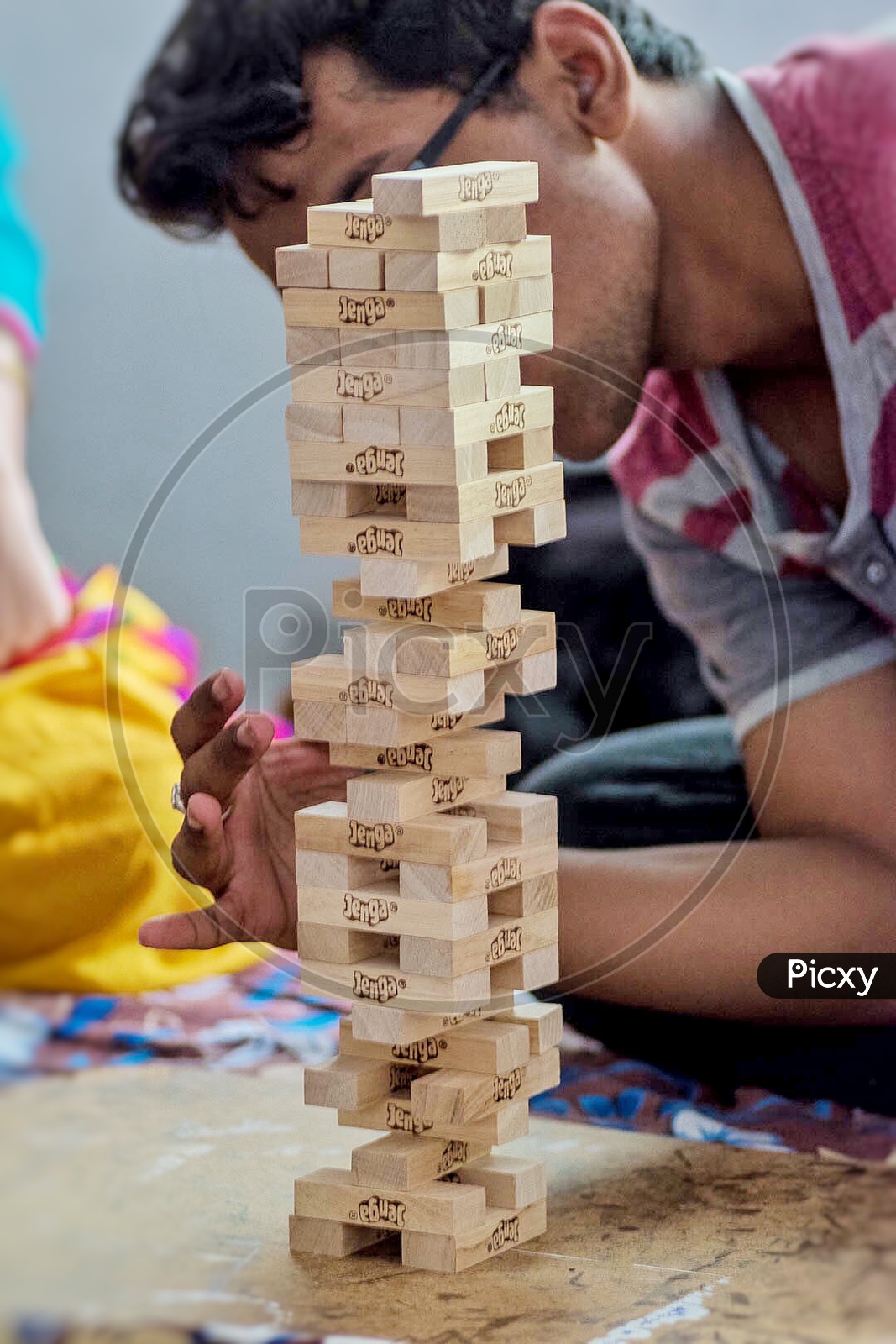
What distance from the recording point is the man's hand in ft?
3.18

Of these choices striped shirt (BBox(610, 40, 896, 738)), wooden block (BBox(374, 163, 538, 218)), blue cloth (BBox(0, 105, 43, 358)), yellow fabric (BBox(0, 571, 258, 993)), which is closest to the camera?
wooden block (BBox(374, 163, 538, 218))

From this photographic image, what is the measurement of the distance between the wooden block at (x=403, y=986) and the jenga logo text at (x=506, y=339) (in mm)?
327

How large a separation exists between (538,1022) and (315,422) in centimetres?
37

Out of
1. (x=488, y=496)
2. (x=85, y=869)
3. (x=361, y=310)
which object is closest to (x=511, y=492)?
(x=488, y=496)

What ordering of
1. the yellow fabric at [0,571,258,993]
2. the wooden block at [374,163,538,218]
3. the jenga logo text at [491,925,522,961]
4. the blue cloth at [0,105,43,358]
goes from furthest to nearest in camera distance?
1. the blue cloth at [0,105,43,358]
2. the yellow fabric at [0,571,258,993]
3. the jenga logo text at [491,925,522,961]
4. the wooden block at [374,163,538,218]

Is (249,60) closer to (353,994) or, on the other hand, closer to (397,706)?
(397,706)

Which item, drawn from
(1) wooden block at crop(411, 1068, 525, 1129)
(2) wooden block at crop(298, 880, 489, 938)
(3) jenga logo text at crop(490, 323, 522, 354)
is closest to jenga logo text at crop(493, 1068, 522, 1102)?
(1) wooden block at crop(411, 1068, 525, 1129)

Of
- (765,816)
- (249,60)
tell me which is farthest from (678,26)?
(765,816)

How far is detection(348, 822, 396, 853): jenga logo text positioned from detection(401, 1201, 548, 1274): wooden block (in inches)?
8.7

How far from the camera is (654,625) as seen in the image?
128 centimetres

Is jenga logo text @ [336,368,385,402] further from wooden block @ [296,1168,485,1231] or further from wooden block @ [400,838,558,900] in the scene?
wooden block @ [296,1168,485,1231]

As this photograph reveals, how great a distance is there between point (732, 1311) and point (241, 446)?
565mm

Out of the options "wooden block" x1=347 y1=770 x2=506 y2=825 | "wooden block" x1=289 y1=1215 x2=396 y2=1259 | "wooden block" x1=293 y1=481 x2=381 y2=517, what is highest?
"wooden block" x1=293 y1=481 x2=381 y2=517

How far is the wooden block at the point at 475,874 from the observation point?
89 cm
